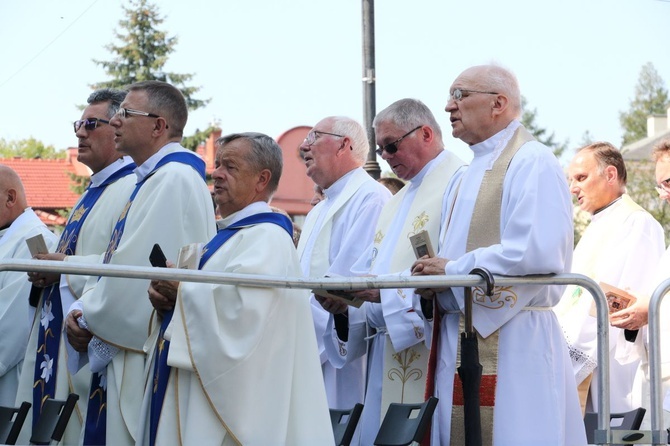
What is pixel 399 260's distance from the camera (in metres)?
6.24

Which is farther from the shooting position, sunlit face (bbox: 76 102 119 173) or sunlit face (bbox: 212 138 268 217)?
sunlit face (bbox: 76 102 119 173)

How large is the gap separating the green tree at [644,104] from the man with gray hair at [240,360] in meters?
69.3

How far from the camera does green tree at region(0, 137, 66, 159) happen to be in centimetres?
8610

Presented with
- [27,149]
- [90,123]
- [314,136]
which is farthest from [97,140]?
[27,149]

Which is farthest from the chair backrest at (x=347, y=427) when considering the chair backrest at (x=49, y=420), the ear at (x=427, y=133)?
the ear at (x=427, y=133)

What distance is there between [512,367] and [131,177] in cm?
278

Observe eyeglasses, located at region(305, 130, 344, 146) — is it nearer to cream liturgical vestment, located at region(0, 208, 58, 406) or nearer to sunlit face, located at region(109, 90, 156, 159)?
sunlit face, located at region(109, 90, 156, 159)

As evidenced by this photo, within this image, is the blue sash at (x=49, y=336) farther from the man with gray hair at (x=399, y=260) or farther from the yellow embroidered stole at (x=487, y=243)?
the yellow embroidered stole at (x=487, y=243)

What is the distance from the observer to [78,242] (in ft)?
21.4

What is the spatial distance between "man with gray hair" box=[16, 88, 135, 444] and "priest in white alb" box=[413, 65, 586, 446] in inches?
83.9

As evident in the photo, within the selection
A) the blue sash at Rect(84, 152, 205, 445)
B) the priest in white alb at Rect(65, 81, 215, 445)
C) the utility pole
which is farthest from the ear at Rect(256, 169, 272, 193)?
the utility pole

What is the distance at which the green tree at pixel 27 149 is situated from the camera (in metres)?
86.1

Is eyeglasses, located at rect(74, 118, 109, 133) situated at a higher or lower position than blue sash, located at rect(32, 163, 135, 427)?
higher

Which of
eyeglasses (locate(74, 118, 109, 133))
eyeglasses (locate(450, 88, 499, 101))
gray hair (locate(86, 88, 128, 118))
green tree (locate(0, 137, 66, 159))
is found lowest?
green tree (locate(0, 137, 66, 159))
